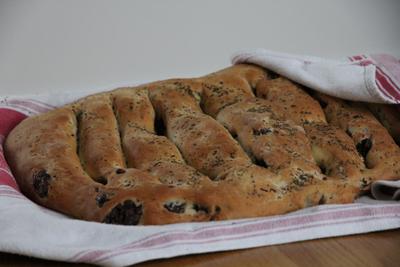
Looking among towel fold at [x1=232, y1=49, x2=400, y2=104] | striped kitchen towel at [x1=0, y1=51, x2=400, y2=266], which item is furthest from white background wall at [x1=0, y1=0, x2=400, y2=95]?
striped kitchen towel at [x1=0, y1=51, x2=400, y2=266]

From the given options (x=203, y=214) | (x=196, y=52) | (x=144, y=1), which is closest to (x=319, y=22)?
(x=196, y=52)

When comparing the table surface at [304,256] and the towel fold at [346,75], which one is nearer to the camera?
the table surface at [304,256]

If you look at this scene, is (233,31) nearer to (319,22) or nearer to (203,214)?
(319,22)

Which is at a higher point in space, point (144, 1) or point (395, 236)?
point (144, 1)

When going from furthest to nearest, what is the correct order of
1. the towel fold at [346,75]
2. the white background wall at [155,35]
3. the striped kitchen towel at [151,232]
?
the white background wall at [155,35] < the towel fold at [346,75] < the striped kitchen towel at [151,232]

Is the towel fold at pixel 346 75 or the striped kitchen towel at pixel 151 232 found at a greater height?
the towel fold at pixel 346 75

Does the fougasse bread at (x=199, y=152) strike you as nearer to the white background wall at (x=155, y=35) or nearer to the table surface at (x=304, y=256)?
the table surface at (x=304, y=256)

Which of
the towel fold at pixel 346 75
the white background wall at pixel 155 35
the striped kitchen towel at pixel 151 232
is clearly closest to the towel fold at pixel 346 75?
the towel fold at pixel 346 75
